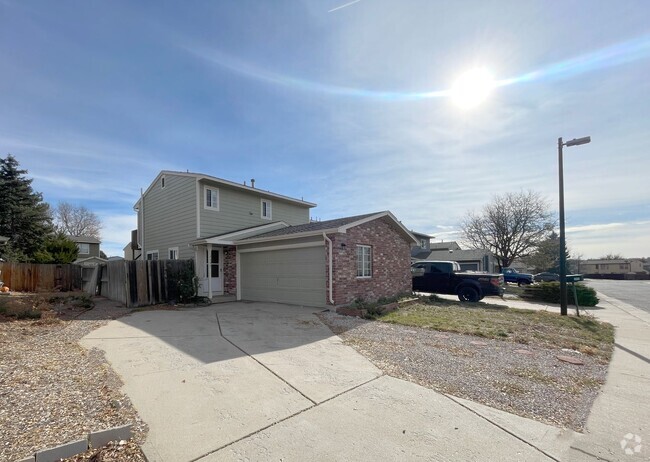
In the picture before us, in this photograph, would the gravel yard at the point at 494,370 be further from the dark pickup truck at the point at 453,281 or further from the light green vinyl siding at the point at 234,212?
the light green vinyl siding at the point at 234,212

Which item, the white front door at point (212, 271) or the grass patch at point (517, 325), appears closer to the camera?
the grass patch at point (517, 325)

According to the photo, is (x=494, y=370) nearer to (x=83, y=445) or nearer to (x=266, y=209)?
(x=83, y=445)

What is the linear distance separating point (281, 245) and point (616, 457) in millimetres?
10694

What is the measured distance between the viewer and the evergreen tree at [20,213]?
23750mm

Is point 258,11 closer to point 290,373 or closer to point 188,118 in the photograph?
point 188,118

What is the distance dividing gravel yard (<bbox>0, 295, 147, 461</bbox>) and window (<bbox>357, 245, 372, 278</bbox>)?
8.53 meters

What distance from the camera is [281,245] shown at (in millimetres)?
12508

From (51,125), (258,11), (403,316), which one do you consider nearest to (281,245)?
(403,316)

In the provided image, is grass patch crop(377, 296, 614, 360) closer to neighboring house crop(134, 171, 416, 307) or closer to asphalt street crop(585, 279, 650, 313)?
neighboring house crop(134, 171, 416, 307)

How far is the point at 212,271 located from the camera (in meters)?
14.5

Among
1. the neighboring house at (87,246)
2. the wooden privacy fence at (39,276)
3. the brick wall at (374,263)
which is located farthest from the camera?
the neighboring house at (87,246)

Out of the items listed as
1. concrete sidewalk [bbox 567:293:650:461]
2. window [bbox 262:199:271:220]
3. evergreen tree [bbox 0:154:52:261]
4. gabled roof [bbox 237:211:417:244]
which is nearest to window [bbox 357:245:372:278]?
gabled roof [bbox 237:211:417:244]

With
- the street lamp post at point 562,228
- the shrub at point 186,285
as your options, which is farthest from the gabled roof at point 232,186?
the street lamp post at point 562,228

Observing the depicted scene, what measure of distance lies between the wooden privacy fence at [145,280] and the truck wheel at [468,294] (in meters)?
11.9
